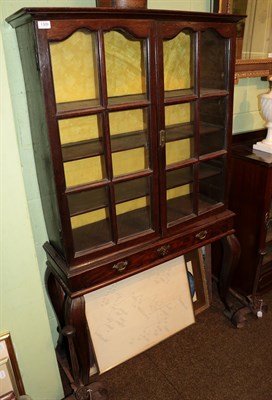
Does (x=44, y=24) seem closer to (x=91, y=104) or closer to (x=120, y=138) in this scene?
(x=91, y=104)

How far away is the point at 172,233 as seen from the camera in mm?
1638

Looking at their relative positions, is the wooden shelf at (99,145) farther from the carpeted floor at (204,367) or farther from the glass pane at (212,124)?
the carpeted floor at (204,367)

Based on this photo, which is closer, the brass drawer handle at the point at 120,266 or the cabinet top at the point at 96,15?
the cabinet top at the point at 96,15

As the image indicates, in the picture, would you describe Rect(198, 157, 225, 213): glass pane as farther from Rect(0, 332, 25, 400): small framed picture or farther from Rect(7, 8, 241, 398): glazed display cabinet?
Rect(0, 332, 25, 400): small framed picture

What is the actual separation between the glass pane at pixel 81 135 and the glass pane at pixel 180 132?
13.3 inches

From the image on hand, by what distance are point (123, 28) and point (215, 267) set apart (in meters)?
1.72

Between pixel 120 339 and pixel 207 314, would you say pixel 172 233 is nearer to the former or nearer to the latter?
pixel 120 339

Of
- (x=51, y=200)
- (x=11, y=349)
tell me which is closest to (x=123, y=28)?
(x=51, y=200)

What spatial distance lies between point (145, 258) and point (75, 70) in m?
0.89

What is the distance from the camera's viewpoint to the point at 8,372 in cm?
144

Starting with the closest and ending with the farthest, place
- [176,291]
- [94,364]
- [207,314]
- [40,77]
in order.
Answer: [40,77] < [94,364] < [176,291] < [207,314]

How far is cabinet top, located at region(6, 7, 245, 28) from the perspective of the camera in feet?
3.39

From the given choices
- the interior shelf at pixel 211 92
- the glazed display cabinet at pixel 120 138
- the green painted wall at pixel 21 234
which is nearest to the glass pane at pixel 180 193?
the glazed display cabinet at pixel 120 138

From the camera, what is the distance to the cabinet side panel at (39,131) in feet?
3.79
